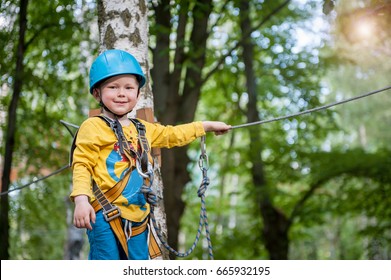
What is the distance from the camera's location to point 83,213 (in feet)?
8.70

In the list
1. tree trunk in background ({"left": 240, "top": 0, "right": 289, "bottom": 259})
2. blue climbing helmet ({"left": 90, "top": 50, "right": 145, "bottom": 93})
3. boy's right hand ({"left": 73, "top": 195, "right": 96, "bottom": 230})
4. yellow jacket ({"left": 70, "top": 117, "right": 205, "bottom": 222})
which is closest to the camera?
boy's right hand ({"left": 73, "top": 195, "right": 96, "bottom": 230})

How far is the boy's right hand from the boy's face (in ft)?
1.71

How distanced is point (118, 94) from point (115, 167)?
1.21 feet

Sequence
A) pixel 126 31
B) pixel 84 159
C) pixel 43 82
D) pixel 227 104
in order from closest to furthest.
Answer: pixel 84 159 → pixel 126 31 → pixel 43 82 → pixel 227 104

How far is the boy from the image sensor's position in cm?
285

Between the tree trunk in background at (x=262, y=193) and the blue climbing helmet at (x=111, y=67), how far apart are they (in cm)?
725

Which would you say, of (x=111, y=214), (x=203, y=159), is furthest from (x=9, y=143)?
(x=111, y=214)

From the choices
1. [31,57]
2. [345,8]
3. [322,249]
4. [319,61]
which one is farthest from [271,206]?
[322,249]

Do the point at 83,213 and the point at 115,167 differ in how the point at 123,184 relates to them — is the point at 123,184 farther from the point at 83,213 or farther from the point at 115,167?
the point at 83,213

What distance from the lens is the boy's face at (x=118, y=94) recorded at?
297cm

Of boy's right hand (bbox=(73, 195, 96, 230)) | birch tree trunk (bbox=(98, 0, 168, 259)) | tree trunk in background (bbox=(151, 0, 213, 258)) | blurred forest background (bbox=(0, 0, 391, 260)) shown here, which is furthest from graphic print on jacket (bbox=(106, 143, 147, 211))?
tree trunk in background (bbox=(151, 0, 213, 258))

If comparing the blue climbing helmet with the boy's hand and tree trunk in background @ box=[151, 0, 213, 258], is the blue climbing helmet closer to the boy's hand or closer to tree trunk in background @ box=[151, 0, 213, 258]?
the boy's hand

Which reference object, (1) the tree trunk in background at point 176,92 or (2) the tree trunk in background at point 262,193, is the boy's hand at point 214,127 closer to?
(1) the tree trunk in background at point 176,92
